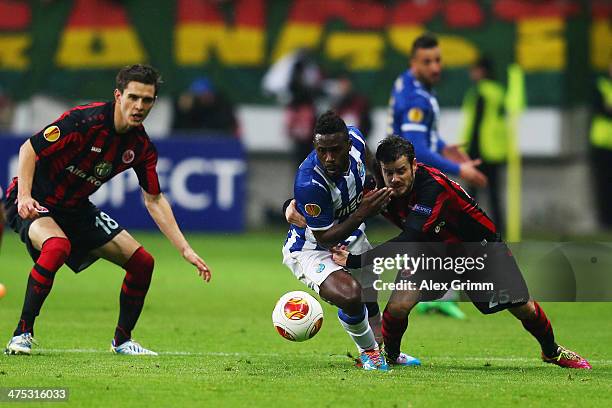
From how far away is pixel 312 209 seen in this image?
8.11 meters

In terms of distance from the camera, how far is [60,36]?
23328 millimetres

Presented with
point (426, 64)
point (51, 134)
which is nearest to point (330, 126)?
point (51, 134)

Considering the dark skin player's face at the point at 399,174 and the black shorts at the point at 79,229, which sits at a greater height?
the dark skin player's face at the point at 399,174

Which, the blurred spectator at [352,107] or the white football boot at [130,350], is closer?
the white football boot at [130,350]

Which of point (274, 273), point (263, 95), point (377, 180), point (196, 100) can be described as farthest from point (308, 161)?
point (263, 95)

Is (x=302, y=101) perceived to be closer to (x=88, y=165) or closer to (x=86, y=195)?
(x=86, y=195)

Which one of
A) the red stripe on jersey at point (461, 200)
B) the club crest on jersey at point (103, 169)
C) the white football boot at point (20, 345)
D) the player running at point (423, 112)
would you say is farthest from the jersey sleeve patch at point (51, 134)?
the player running at point (423, 112)

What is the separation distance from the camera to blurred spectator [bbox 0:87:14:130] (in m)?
23.1

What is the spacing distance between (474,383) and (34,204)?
9.78 feet

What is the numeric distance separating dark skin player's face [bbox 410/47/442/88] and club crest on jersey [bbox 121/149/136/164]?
3.38 m

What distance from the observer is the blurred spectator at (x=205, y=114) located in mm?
21047

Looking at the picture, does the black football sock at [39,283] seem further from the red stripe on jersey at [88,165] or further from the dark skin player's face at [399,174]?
the dark skin player's face at [399,174]

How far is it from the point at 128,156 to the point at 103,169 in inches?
7.6

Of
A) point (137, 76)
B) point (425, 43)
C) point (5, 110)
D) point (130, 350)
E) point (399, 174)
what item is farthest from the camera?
point (5, 110)
